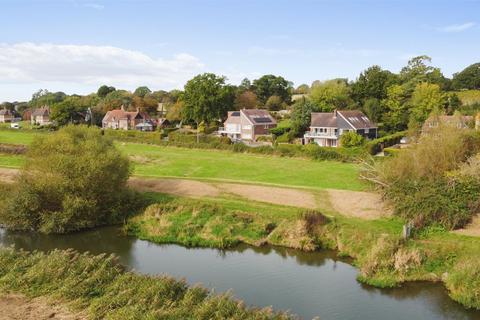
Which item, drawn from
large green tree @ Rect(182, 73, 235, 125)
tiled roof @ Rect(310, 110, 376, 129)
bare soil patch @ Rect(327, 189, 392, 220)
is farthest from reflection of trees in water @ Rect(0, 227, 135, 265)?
large green tree @ Rect(182, 73, 235, 125)

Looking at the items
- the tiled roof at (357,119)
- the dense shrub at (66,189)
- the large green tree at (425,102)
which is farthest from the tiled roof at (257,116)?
the dense shrub at (66,189)

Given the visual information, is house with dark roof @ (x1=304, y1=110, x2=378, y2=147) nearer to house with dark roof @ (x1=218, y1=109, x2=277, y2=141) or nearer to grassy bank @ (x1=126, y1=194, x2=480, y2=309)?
house with dark roof @ (x1=218, y1=109, x2=277, y2=141)

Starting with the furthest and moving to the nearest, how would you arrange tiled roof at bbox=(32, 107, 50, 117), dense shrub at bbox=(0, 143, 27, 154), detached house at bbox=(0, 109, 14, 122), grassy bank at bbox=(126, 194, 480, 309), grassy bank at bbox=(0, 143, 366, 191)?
detached house at bbox=(0, 109, 14, 122), tiled roof at bbox=(32, 107, 50, 117), dense shrub at bbox=(0, 143, 27, 154), grassy bank at bbox=(0, 143, 366, 191), grassy bank at bbox=(126, 194, 480, 309)

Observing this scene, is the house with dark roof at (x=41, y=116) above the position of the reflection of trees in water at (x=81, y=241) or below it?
above

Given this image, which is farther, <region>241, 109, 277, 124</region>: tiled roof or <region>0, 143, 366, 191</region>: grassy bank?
<region>241, 109, 277, 124</region>: tiled roof

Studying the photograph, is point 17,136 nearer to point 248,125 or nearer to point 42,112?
point 248,125

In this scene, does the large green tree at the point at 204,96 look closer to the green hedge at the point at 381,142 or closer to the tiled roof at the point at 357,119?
the tiled roof at the point at 357,119

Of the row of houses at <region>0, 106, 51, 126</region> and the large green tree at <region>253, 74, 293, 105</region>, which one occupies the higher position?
the large green tree at <region>253, 74, 293, 105</region>

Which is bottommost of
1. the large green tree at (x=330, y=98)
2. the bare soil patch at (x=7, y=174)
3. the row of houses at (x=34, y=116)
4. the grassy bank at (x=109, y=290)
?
the grassy bank at (x=109, y=290)
